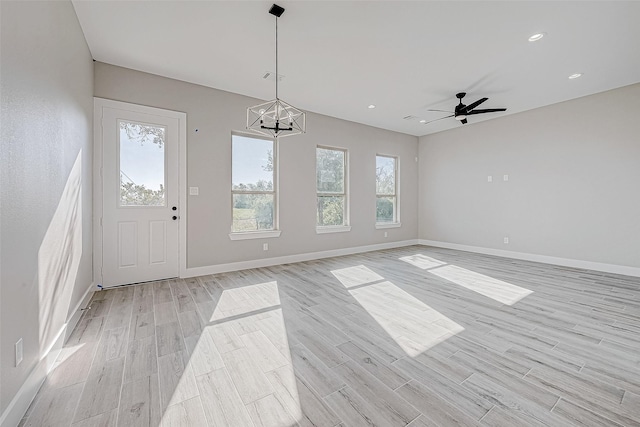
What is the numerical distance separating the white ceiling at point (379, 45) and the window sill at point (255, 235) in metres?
2.36

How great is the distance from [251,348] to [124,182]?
3024mm

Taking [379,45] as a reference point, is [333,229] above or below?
below

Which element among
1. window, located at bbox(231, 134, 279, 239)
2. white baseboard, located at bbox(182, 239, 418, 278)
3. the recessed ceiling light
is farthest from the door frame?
the recessed ceiling light

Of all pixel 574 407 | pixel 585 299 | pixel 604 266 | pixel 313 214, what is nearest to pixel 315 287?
pixel 313 214

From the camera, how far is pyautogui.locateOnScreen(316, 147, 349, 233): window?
5781mm

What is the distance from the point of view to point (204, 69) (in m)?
3.79

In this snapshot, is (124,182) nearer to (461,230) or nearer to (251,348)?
(251,348)

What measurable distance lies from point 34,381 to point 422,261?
529 cm

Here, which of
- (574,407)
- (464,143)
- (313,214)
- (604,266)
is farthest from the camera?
(464,143)

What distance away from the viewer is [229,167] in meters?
4.54

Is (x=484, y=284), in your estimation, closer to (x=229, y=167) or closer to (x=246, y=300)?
(x=246, y=300)

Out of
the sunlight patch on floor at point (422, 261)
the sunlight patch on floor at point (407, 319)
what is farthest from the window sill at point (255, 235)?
the sunlight patch on floor at point (422, 261)

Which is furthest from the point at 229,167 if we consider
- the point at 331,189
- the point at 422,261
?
the point at 422,261

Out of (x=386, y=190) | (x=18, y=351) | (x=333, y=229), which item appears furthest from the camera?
(x=386, y=190)
